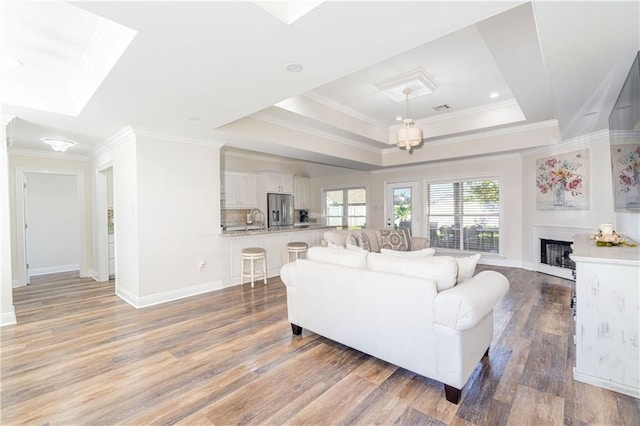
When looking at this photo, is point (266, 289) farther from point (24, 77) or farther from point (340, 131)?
point (24, 77)

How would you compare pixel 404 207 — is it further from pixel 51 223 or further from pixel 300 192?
pixel 51 223

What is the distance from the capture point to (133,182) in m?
4.00

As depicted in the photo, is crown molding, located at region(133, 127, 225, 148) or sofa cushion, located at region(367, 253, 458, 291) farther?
crown molding, located at region(133, 127, 225, 148)

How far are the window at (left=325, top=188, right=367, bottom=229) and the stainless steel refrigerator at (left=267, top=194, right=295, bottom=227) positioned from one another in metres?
1.62

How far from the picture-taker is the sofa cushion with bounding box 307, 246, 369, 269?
2566 millimetres

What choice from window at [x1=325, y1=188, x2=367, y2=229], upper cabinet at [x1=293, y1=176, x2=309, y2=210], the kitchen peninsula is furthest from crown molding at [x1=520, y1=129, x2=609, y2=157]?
upper cabinet at [x1=293, y1=176, x2=309, y2=210]

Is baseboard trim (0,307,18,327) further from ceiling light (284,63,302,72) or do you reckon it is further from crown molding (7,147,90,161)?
ceiling light (284,63,302,72)

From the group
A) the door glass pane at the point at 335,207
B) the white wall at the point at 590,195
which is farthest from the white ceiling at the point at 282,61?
the door glass pane at the point at 335,207

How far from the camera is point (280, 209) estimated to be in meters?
7.49

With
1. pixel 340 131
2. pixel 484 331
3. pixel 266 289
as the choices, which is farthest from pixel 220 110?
pixel 484 331

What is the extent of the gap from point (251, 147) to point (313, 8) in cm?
352

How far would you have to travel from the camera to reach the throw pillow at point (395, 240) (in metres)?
5.39

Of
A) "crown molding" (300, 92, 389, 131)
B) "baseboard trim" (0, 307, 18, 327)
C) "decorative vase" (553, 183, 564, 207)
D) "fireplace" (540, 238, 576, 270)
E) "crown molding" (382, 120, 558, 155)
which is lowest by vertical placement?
"baseboard trim" (0, 307, 18, 327)

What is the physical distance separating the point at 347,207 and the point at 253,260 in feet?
14.5
